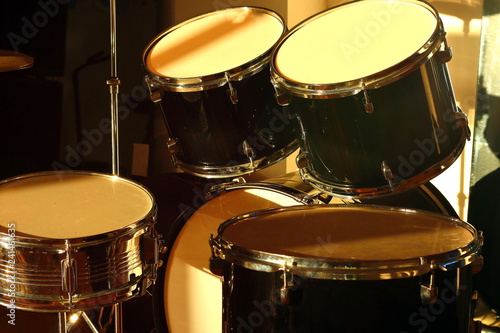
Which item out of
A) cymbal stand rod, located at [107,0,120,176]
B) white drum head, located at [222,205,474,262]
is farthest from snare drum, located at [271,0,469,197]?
cymbal stand rod, located at [107,0,120,176]

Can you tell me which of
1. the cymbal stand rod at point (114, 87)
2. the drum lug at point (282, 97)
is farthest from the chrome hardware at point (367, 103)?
the cymbal stand rod at point (114, 87)

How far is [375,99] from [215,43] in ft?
2.40

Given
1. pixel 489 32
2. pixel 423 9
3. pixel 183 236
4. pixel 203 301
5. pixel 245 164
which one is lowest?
pixel 203 301

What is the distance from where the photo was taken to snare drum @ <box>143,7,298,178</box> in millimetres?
1716

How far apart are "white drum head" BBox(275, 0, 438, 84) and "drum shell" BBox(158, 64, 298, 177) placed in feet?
0.51

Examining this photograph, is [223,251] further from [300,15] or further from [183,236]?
[300,15]

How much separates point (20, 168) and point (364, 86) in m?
1.95

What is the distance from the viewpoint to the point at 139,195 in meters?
1.60

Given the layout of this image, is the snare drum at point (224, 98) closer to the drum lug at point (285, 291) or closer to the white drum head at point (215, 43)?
the white drum head at point (215, 43)

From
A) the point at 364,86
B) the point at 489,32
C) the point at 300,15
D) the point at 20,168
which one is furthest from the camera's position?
the point at 20,168

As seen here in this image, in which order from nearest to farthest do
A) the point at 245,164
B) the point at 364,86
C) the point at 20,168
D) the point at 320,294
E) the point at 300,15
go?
the point at 320,294 → the point at 364,86 → the point at 245,164 → the point at 300,15 → the point at 20,168

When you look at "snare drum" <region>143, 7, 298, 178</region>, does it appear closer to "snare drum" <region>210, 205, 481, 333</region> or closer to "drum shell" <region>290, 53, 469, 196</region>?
"drum shell" <region>290, 53, 469, 196</region>

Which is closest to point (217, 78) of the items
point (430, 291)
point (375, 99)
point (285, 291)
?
point (375, 99)

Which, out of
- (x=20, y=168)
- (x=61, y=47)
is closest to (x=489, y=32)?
(x=61, y=47)
